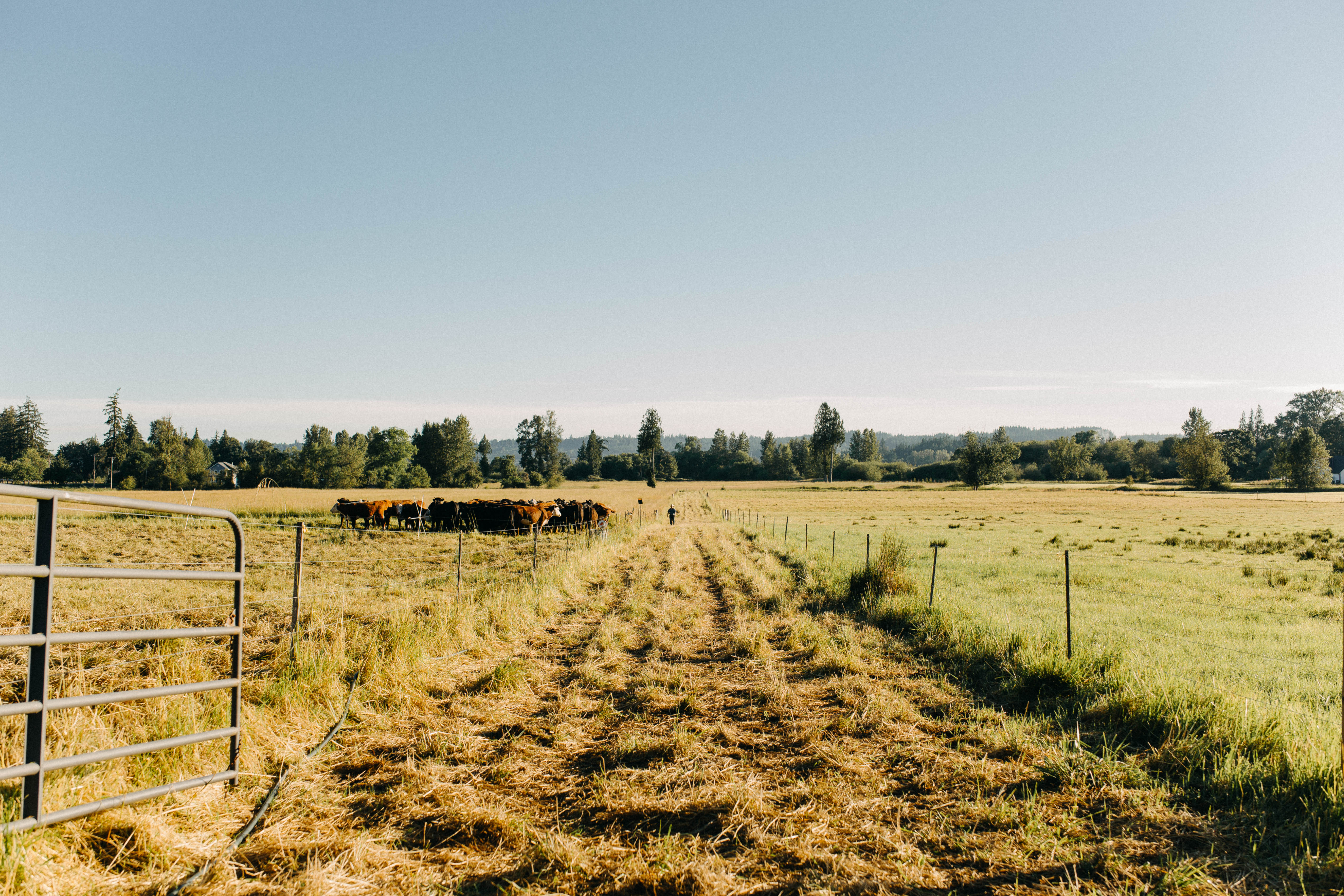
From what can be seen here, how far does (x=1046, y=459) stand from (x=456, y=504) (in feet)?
522

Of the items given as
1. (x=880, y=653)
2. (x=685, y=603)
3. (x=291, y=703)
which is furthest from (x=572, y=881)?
(x=685, y=603)

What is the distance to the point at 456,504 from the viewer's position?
114 ft

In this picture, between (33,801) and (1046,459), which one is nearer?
(33,801)

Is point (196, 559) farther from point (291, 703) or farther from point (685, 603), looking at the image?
point (291, 703)

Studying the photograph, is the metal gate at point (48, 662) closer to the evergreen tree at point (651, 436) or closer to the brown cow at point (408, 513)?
the brown cow at point (408, 513)

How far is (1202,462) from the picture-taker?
103250 millimetres

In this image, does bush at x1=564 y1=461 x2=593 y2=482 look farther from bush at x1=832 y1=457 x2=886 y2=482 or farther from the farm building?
the farm building

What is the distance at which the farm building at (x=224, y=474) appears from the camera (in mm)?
98500

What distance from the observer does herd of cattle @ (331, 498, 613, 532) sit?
3209cm

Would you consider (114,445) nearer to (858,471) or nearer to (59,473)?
(59,473)

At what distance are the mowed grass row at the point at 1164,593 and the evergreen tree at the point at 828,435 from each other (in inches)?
3564

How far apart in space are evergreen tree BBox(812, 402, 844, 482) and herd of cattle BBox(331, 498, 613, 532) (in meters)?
105

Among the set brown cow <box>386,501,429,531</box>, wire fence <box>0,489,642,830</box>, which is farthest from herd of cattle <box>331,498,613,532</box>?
wire fence <box>0,489,642,830</box>

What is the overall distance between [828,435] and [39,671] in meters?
140
